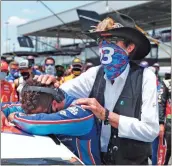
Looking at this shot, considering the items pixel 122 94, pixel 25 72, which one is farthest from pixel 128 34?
pixel 25 72

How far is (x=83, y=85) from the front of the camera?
102 inches

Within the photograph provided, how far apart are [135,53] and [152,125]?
0.51 meters

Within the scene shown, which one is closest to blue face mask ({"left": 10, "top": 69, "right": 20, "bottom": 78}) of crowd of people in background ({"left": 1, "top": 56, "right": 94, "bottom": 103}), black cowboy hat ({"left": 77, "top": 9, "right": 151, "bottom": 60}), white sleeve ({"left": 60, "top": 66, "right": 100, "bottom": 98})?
crowd of people in background ({"left": 1, "top": 56, "right": 94, "bottom": 103})

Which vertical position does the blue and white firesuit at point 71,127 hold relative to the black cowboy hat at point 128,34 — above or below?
below

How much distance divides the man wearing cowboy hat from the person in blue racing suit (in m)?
0.07

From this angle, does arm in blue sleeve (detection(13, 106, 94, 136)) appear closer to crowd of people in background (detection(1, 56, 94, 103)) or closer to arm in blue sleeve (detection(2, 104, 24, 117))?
arm in blue sleeve (detection(2, 104, 24, 117))

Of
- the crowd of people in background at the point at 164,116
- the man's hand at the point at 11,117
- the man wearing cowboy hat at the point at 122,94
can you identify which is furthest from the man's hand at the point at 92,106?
the crowd of people in background at the point at 164,116

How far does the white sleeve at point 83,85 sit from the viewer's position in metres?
2.58

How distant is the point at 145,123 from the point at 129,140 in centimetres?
17

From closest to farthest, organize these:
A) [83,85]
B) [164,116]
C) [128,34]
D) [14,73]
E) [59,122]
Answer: [59,122]
[128,34]
[83,85]
[164,116]
[14,73]

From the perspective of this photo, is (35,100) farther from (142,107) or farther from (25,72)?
(25,72)

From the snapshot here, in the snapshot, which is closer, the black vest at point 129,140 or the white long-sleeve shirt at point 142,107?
the white long-sleeve shirt at point 142,107

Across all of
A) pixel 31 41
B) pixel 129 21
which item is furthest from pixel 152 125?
pixel 31 41

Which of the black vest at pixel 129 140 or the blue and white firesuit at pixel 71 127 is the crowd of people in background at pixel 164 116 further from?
the blue and white firesuit at pixel 71 127
